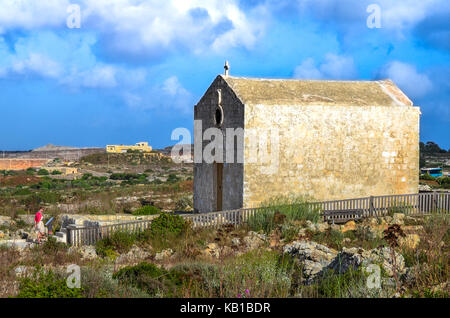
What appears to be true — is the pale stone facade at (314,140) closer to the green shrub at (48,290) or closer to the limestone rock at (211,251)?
the limestone rock at (211,251)

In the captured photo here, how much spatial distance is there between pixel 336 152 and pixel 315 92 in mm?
2233

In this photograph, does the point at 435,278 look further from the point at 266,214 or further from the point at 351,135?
the point at 351,135

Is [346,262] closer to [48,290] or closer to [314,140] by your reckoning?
[48,290]

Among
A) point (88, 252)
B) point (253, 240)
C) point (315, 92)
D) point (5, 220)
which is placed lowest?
point (5, 220)

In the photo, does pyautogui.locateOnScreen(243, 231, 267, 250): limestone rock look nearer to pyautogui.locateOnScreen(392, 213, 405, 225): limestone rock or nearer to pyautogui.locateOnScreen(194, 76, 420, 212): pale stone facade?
pyautogui.locateOnScreen(194, 76, 420, 212): pale stone facade

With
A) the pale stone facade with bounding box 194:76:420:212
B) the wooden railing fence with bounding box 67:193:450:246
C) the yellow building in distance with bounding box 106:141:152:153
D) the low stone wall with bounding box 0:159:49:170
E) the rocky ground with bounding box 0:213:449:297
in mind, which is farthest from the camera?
the yellow building in distance with bounding box 106:141:152:153

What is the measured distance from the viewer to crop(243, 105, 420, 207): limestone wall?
639 inches

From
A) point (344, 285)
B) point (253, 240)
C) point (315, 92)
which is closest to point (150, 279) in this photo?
point (344, 285)

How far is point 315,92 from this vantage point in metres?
17.7

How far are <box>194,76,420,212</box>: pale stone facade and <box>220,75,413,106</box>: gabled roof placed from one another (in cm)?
4

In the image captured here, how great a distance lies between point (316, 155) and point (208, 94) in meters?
4.67

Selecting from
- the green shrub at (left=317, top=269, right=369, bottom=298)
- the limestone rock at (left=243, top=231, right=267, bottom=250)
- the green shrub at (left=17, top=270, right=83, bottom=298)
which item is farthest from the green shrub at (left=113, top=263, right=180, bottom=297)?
the limestone rock at (left=243, top=231, right=267, bottom=250)

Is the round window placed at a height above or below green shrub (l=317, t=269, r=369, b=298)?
above
